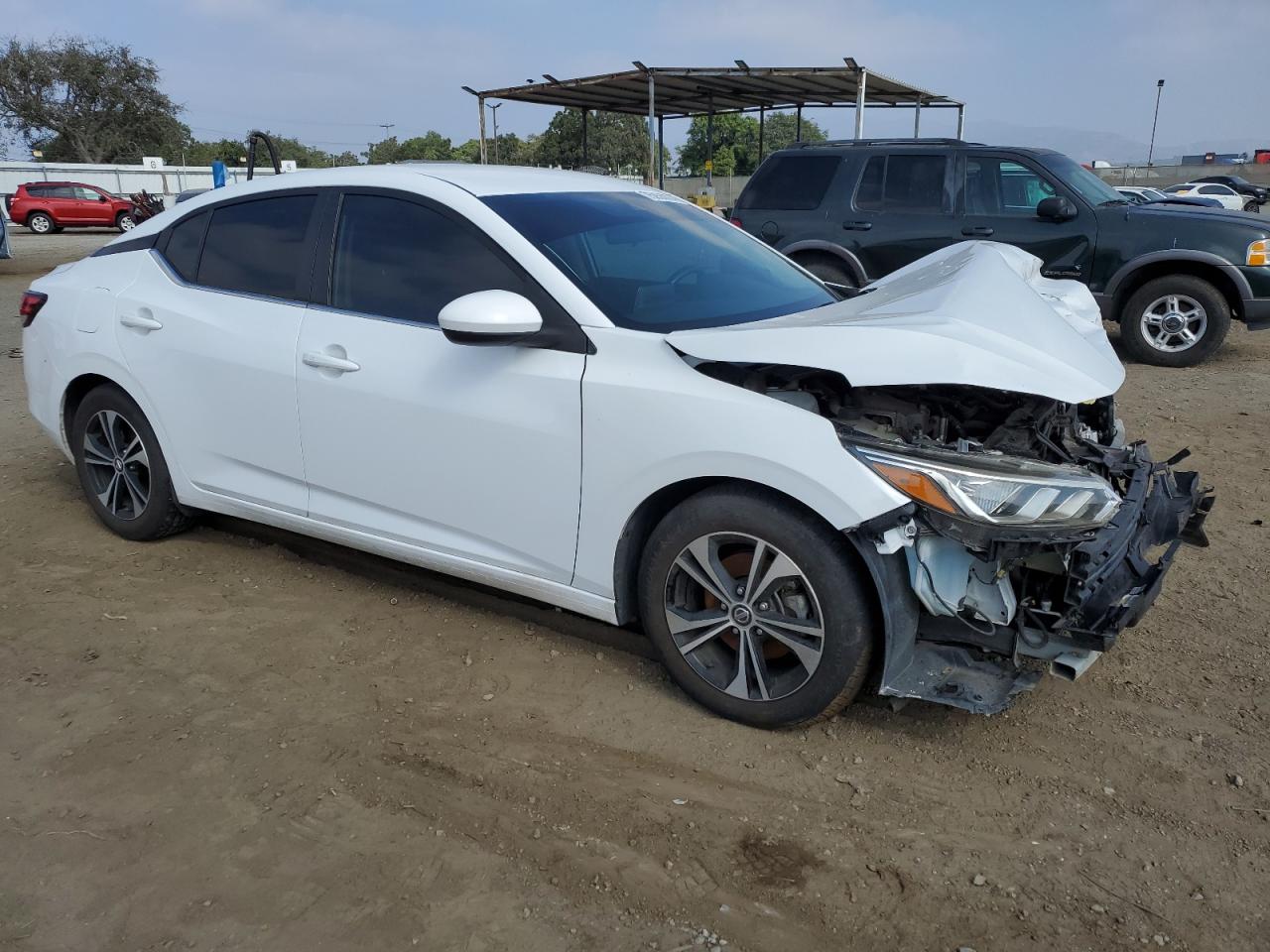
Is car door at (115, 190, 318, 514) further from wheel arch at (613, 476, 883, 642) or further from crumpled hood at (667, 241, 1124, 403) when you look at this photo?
crumpled hood at (667, 241, 1124, 403)

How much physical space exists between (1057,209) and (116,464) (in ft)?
25.3

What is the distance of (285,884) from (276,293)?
2383mm

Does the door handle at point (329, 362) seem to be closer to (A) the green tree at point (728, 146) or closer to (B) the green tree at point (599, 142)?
(B) the green tree at point (599, 142)

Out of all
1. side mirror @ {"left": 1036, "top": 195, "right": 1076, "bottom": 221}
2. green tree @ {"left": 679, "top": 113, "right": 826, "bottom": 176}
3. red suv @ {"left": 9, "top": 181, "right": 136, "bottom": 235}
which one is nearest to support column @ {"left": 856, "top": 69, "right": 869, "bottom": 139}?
side mirror @ {"left": 1036, "top": 195, "right": 1076, "bottom": 221}

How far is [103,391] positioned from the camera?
4535 millimetres

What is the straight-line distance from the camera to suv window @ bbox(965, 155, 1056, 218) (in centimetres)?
879

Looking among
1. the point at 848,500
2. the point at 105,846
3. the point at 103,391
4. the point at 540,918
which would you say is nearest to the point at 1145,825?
the point at 848,500

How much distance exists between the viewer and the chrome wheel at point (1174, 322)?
8.59 m

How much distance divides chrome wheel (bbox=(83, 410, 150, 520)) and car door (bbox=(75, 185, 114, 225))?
2964 cm

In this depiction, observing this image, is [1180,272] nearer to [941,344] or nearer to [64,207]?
[941,344]

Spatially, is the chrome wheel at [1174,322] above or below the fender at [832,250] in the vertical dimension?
below

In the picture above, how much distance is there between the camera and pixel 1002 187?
350 inches

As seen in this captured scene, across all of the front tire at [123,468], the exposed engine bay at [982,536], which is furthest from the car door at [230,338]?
the exposed engine bay at [982,536]

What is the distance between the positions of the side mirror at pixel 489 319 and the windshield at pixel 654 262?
27cm
